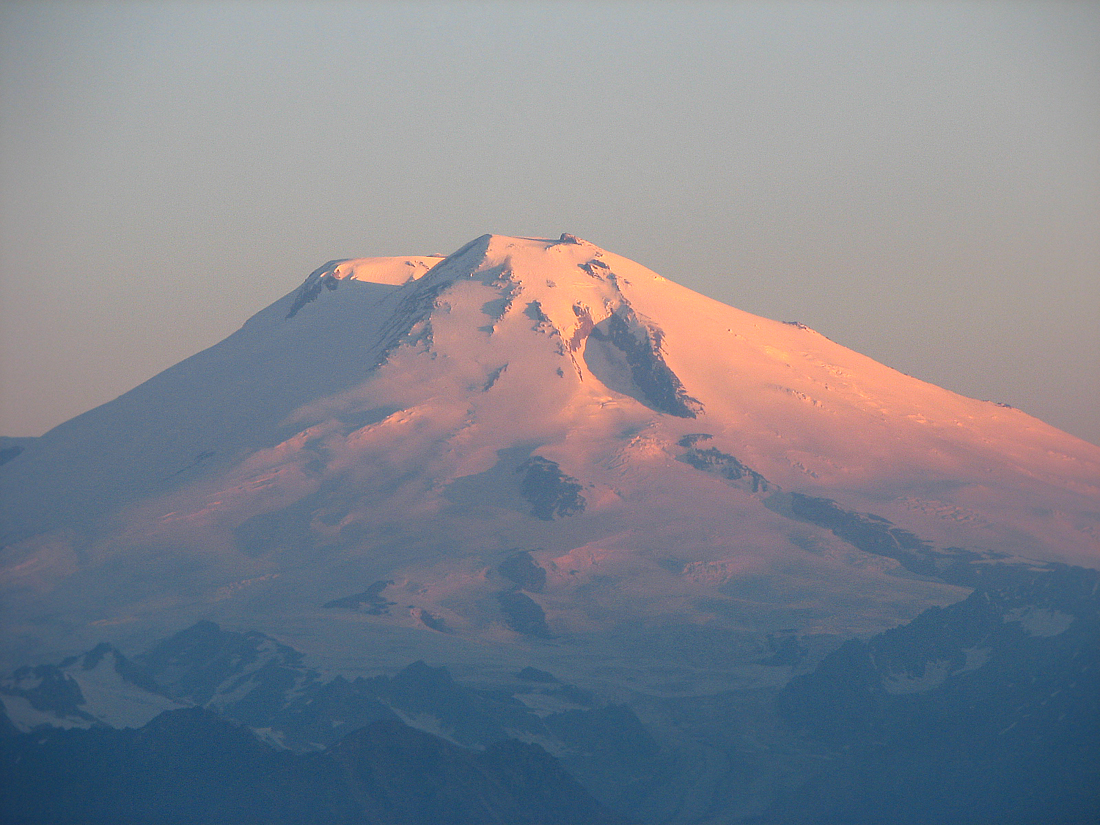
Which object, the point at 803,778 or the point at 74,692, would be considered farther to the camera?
the point at 803,778

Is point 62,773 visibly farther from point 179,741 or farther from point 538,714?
point 538,714

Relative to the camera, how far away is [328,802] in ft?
557

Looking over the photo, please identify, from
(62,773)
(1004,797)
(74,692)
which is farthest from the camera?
(1004,797)

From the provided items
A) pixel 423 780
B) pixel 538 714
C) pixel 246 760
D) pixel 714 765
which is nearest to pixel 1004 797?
pixel 714 765

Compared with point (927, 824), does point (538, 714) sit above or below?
above

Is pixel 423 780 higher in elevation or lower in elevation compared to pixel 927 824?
higher

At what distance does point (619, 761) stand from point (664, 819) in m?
11.5

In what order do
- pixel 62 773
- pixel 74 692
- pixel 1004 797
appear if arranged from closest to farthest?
pixel 62 773 → pixel 74 692 → pixel 1004 797

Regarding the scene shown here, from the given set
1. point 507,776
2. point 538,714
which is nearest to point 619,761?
point 538,714

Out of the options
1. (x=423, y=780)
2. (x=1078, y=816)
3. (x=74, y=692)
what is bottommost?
(x=1078, y=816)

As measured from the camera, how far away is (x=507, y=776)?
177750mm

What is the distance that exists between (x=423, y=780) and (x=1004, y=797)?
64738 millimetres

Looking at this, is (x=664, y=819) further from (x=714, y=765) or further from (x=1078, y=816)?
(x=1078, y=816)

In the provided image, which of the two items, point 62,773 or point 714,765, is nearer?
point 62,773
